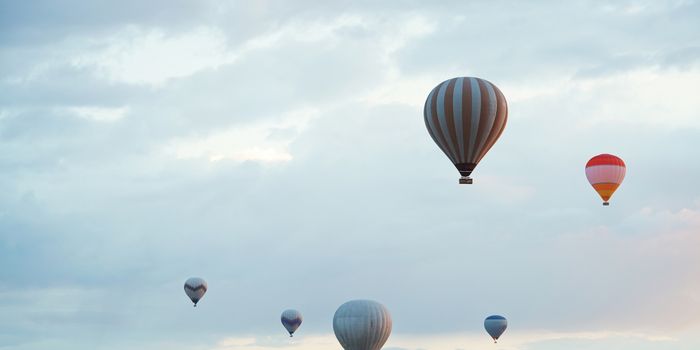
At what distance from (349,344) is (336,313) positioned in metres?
3.92

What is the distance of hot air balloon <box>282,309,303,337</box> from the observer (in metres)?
134

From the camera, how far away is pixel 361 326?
112375 millimetres

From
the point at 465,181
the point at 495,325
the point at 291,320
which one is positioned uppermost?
the point at 291,320

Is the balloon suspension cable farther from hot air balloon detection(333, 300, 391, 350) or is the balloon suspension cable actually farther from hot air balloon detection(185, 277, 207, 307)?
hot air balloon detection(185, 277, 207, 307)

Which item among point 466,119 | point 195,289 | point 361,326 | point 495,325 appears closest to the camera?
point 466,119

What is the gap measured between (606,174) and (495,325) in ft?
105

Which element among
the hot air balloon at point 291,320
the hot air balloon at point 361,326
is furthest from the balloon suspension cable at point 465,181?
the hot air balloon at point 291,320

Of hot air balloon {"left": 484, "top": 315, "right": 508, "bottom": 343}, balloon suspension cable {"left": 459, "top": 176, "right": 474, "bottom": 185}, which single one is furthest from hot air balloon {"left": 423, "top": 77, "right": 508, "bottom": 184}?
hot air balloon {"left": 484, "top": 315, "right": 508, "bottom": 343}

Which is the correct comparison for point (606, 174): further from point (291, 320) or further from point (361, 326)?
point (291, 320)

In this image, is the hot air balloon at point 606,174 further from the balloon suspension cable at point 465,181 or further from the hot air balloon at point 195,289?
the hot air balloon at point 195,289

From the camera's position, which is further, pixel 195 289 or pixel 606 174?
pixel 195 289

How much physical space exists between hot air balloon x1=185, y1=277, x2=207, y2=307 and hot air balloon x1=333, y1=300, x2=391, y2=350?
2269 cm

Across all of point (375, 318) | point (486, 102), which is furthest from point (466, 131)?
point (375, 318)

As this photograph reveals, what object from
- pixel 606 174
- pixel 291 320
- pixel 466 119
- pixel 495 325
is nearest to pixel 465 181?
pixel 466 119
